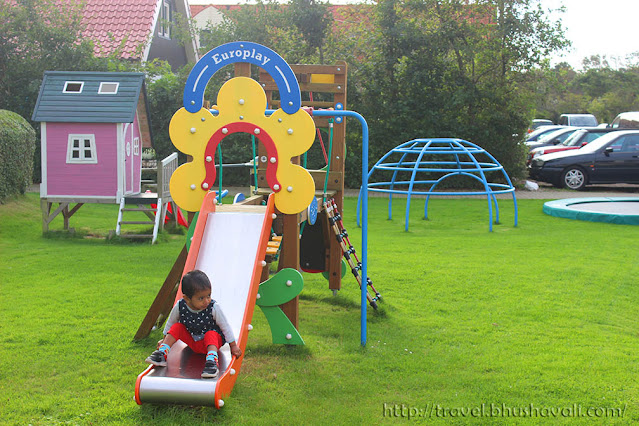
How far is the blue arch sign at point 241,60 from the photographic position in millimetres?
5000

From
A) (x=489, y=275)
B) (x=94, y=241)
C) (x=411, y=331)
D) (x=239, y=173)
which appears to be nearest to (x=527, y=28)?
(x=239, y=173)

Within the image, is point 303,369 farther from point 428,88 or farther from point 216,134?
point 428,88

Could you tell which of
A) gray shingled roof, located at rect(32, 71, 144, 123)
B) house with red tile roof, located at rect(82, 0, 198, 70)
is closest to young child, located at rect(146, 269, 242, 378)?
gray shingled roof, located at rect(32, 71, 144, 123)

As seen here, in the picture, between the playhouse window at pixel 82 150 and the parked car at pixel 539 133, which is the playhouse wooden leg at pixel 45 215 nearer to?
the playhouse window at pixel 82 150

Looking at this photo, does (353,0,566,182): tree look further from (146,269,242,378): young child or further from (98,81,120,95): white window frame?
(146,269,242,378): young child

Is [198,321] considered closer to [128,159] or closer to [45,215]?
[128,159]

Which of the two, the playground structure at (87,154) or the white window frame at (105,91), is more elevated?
the white window frame at (105,91)

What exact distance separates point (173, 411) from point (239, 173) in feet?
44.1

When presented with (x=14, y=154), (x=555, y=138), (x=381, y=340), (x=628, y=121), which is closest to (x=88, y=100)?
(x=14, y=154)

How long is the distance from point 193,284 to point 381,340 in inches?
76.2

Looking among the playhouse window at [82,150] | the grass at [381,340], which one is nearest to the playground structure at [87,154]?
the playhouse window at [82,150]

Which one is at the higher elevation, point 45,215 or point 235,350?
point 45,215

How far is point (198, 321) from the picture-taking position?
416cm

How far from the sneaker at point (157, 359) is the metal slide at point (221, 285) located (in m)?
0.05
